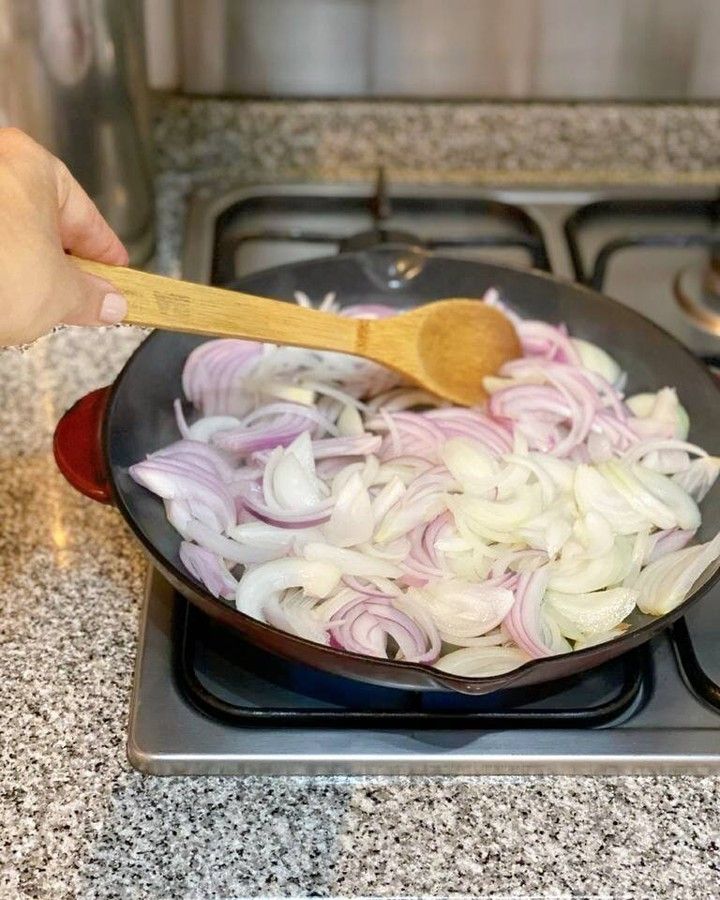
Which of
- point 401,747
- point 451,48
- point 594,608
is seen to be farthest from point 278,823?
point 451,48

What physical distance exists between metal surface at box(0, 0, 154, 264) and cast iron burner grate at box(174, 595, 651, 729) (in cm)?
47

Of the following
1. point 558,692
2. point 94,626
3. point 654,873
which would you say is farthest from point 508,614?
point 94,626

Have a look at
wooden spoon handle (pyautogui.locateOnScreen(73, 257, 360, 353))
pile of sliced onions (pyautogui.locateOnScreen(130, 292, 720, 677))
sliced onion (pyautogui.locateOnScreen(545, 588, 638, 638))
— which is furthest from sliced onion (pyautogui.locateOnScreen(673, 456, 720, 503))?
wooden spoon handle (pyautogui.locateOnScreen(73, 257, 360, 353))

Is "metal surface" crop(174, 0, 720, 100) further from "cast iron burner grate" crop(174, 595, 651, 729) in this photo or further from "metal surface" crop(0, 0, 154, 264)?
"cast iron burner grate" crop(174, 595, 651, 729)

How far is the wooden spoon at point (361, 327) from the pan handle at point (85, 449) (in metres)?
0.10

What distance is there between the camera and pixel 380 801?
2.15ft

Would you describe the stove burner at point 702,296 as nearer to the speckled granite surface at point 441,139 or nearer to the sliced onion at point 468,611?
the speckled granite surface at point 441,139

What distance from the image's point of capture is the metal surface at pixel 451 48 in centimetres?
119

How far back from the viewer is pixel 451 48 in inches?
48.2

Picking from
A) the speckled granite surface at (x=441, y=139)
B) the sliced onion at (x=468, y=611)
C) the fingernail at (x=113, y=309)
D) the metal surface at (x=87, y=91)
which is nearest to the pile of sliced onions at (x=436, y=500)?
the sliced onion at (x=468, y=611)

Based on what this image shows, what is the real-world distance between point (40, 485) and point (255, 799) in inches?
12.9

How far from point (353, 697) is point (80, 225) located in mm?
330

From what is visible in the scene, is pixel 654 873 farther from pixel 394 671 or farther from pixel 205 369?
pixel 205 369

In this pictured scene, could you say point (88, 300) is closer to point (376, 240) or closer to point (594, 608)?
point (594, 608)
